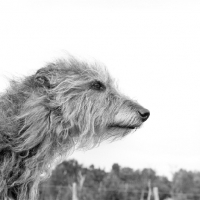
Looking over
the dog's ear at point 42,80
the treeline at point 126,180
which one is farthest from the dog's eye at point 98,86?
the treeline at point 126,180

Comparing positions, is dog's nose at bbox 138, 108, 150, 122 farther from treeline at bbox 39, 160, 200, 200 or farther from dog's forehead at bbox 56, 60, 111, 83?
treeline at bbox 39, 160, 200, 200

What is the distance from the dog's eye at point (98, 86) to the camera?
6666mm

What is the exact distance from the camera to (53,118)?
609 centimetres

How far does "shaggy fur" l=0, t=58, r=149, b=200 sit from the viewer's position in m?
5.86

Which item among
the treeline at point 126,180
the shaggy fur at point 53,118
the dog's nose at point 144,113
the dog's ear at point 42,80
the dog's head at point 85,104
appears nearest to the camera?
the shaggy fur at point 53,118

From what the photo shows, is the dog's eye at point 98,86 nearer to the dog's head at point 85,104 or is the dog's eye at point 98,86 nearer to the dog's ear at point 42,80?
the dog's head at point 85,104

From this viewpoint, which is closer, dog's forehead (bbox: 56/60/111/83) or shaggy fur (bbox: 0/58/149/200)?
shaggy fur (bbox: 0/58/149/200)

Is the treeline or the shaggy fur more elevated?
the treeline

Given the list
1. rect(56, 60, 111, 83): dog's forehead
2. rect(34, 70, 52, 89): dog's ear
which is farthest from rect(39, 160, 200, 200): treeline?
rect(34, 70, 52, 89): dog's ear

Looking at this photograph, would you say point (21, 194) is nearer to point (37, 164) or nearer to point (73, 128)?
point (37, 164)

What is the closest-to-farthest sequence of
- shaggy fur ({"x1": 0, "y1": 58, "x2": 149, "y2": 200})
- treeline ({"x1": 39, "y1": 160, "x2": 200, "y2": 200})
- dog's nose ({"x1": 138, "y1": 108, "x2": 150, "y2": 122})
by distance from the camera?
shaggy fur ({"x1": 0, "y1": 58, "x2": 149, "y2": 200}), dog's nose ({"x1": 138, "y1": 108, "x2": 150, "y2": 122}), treeline ({"x1": 39, "y1": 160, "x2": 200, "y2": 200})

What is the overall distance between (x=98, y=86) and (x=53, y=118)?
0.99 metres

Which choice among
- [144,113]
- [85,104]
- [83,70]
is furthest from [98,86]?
[144,113]

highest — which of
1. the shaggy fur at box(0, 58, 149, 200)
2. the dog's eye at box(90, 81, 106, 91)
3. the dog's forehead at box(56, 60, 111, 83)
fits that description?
the dog's forehead at box(56, 60, 111, 83)
